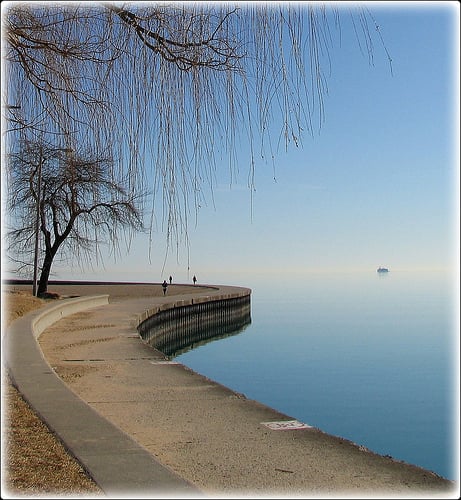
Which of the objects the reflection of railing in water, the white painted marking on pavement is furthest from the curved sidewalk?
the reflection of railing in water

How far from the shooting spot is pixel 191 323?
3503 cm

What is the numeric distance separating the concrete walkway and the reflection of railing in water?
46.6ft

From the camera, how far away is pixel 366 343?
32.1 m

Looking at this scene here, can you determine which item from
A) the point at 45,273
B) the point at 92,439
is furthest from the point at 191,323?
the point at 92,439

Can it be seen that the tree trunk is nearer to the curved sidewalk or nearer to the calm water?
the calm water

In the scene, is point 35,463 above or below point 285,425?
above

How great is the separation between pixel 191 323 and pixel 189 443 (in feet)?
93.8

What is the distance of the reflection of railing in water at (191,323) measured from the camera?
2797cm

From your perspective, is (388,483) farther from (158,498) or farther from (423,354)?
(423,354)

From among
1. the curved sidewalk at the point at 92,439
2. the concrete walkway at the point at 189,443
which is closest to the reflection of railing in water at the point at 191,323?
the concrete walkway at the point at 189,443

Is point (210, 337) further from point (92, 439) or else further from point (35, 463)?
point (35, 463)

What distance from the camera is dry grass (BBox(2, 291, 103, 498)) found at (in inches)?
153

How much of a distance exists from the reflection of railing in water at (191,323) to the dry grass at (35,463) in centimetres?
1797

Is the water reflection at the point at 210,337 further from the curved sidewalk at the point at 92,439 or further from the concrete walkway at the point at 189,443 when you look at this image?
the curved sidewalk at the point at 92,439
